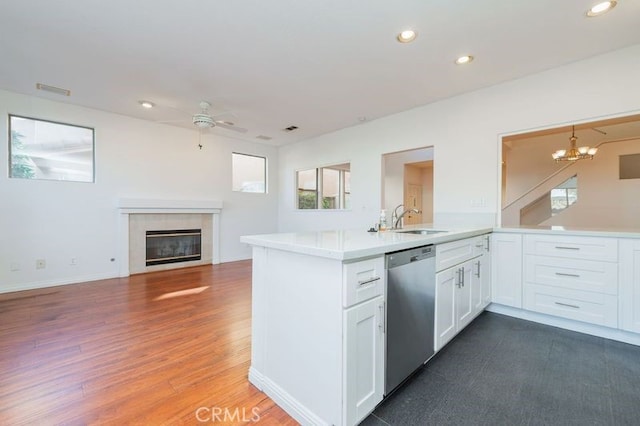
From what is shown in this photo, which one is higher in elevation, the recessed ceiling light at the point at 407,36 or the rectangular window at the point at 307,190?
the recessed ceiling light at the point at 407,36

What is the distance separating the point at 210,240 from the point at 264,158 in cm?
233

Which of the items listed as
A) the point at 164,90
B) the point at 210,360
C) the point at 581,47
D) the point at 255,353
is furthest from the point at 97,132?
Answer: the point at 581,47

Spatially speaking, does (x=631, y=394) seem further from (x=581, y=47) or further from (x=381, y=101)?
(x=381, y=101)

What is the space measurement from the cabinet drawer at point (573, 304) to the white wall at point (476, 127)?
37.6 inches

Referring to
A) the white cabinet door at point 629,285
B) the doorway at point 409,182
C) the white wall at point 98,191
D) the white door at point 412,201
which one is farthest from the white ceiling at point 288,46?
the white door at point 412,201

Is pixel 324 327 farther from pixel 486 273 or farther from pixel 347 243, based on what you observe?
pixel 486 273

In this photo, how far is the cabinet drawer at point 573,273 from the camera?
236cm

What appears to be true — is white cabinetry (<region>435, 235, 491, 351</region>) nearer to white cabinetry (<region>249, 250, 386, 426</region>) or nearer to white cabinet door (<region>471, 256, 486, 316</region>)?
white cabinet door (<region>471, 256, 486, 316</region>)

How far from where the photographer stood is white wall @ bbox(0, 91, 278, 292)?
3.75 meters

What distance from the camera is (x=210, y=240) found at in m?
5.66

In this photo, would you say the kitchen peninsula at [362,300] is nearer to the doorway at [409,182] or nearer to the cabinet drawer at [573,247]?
the cabinet drawer at [573,247]

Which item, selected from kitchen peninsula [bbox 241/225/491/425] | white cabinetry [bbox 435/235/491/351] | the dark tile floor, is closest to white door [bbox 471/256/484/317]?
white cabinetry [bbox 435/235/491/351]

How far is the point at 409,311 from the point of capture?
65.2 inches

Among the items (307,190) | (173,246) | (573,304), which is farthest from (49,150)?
(573,304)
